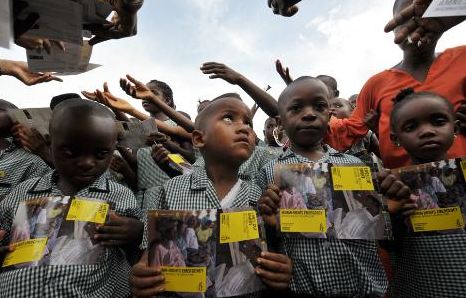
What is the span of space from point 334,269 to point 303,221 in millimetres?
241

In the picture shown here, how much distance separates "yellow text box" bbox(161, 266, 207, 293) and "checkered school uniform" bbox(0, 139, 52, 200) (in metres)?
1.73

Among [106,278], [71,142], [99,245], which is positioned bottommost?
[106,278]

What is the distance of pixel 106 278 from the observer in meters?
1.57

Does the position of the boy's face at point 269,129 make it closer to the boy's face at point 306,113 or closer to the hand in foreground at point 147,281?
the boy's face at point 306,113

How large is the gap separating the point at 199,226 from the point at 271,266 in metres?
0.30

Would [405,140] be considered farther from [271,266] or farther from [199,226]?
[199,226]

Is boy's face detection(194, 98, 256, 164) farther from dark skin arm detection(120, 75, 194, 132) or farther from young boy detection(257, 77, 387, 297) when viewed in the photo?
dark skin arm detection(120, 75, 194, 132)

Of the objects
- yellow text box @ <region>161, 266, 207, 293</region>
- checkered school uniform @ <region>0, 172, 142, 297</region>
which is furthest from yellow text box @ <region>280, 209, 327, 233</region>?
checkered school uniform @ <region>0, 172, 142, 297</region>

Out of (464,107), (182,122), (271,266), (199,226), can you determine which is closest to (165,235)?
(199,226)

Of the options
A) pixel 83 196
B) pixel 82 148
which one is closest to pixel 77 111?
pixel 82 148

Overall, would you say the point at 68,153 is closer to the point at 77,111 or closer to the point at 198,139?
the point at 77,111

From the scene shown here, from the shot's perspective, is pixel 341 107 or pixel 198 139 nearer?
pixel 198 139

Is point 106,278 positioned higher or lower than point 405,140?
lower

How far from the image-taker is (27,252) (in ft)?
4.60
